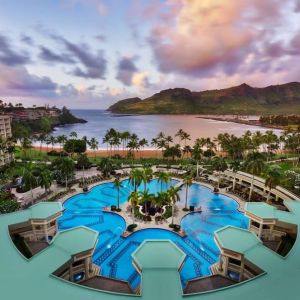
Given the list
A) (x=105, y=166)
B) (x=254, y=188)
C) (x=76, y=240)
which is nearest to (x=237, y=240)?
(x=76, y=240)

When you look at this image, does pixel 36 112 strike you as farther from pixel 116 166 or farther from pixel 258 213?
pixel 258 213

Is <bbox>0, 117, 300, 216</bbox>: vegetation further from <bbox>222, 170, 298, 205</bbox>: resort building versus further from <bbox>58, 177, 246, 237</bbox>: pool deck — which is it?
<bbox>58, 177, 246, 237</bbox>: pool deck

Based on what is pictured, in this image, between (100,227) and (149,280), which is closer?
(149,280)

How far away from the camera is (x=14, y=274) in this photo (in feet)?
61.9

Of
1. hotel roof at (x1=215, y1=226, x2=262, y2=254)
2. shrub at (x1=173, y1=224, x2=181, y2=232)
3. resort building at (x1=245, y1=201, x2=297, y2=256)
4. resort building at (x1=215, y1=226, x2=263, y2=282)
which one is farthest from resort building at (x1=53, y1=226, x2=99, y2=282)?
resort building at (x1=245, y1=201, x2=297, y2=256)

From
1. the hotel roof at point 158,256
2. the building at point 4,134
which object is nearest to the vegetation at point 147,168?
the building at point 4,134

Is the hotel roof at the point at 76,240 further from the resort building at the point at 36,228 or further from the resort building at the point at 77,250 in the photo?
the resort building at the point at 36,228

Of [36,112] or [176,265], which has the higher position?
[36,112]

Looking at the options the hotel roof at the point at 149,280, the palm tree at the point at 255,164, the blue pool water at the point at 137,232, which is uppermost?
the palm tree at the point at 255,164

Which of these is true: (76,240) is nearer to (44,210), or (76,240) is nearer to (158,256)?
(158,256)

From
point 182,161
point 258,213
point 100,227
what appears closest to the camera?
point 258,213

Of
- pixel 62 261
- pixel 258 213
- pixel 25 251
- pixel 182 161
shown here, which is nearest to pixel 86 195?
pixel 25 251

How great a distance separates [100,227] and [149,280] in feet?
74.1

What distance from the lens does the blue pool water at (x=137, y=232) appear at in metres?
29.4
